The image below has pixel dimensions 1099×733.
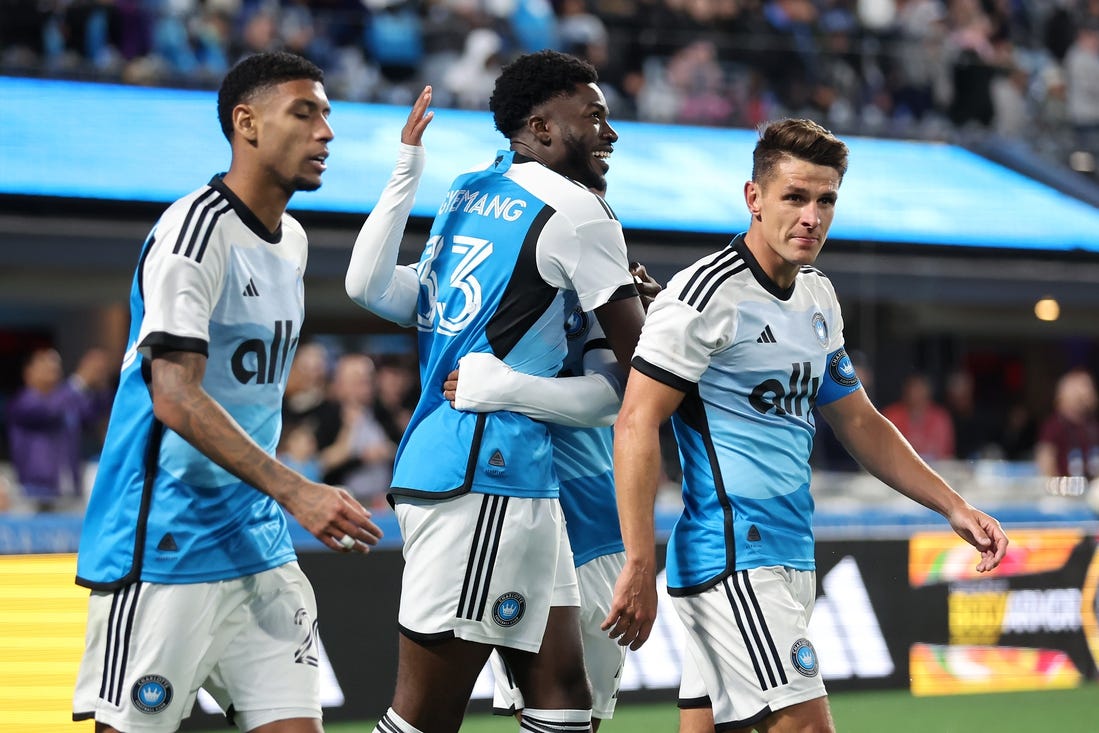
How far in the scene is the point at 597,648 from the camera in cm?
483

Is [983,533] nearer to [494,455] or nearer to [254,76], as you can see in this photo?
[494,455]

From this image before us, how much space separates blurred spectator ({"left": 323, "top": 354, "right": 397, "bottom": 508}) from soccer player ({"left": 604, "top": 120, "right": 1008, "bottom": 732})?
17.0 ft

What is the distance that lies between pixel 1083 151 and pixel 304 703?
13667mm

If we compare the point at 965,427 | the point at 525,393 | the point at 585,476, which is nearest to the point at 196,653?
the point at 525,393

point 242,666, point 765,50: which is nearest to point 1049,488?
point 765,50

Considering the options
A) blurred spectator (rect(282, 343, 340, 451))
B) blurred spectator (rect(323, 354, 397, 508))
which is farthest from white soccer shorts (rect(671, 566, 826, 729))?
blurred spectator (rect(282, 343, 340, 451))

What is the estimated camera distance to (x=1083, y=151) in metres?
15.7

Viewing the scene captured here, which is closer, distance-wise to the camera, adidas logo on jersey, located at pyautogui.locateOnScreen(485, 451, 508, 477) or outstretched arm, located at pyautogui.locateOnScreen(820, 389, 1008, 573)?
adidas logo on jersey, located at pyautogui.locateOnScreen(485, 451, 508, 477)

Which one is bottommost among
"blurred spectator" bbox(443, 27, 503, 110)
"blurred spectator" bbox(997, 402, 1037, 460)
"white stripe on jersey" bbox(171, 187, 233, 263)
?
"blurred spectator" bbox(997, 402, 1037, 460)

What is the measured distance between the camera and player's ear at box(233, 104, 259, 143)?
3963 millimetres

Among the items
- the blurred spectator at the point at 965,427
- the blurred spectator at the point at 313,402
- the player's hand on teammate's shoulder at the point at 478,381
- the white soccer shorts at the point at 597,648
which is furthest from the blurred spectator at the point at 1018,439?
the player's hand on teammate's shoulder at the point at 478,381

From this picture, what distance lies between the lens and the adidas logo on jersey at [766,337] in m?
4.00

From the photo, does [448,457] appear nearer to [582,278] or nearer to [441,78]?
[582,278]

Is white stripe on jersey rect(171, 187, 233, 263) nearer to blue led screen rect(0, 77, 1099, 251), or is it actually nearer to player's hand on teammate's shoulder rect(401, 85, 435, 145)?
player's hand on teammate's shoulder rect(401, 85, 435, 145)
